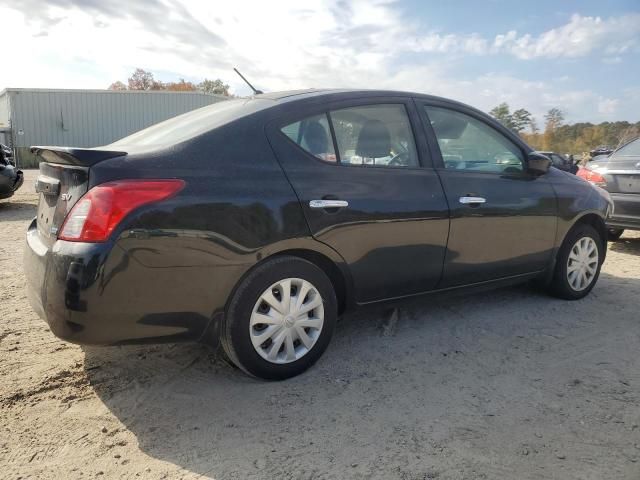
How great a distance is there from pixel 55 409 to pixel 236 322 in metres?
1.00

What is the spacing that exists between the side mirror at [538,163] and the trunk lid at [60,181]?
119 inches

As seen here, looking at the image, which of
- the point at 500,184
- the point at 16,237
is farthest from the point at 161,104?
the point at 500,184

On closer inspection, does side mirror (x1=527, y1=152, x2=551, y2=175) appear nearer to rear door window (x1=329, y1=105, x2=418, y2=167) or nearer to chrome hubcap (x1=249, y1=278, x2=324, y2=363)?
rear door window (x1=329, y1=105, x2=418, y2=167)

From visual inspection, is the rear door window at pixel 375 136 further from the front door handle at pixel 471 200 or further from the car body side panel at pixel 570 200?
the car body side panel at pixel 570 200

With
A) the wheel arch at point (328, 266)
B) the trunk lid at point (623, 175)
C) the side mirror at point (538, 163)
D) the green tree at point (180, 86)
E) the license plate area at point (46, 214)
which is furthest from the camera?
the green tree at point (180, 86)

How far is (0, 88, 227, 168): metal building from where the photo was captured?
30141mm

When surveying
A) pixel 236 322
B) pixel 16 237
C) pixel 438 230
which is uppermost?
pixel 438 230

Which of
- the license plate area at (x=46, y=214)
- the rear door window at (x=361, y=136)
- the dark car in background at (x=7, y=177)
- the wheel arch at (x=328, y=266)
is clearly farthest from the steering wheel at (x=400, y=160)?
the dark car in background at (x=7, y=177)

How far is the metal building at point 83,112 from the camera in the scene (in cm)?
3014

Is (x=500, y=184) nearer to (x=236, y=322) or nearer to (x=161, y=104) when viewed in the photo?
(x=236, y=322)

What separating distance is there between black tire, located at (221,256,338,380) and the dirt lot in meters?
0.10

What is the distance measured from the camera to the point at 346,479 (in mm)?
2188

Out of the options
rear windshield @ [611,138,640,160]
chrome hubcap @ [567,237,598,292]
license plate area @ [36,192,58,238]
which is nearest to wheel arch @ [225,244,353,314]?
license plate area @ [36,192,58,238]

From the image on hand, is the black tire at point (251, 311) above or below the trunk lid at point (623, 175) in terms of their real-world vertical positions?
below
